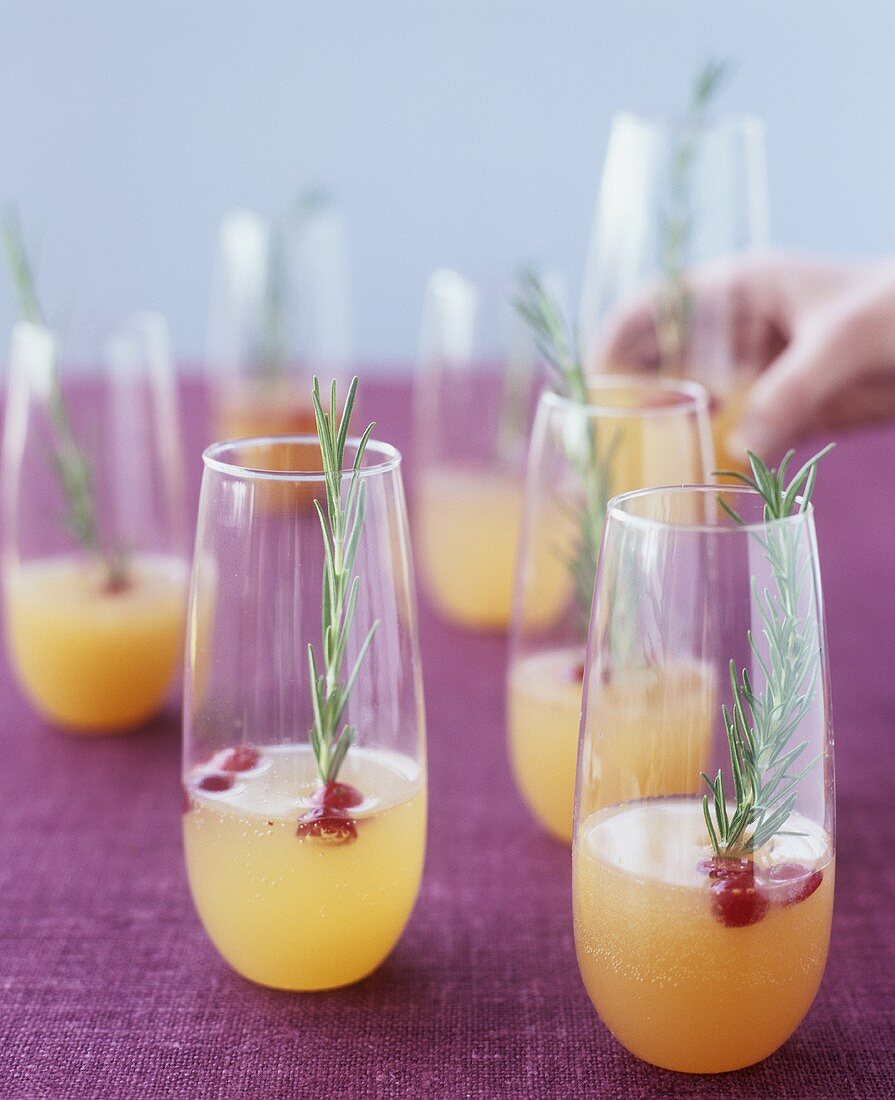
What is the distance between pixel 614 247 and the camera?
1.51 meters

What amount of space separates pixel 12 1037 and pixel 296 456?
380mm

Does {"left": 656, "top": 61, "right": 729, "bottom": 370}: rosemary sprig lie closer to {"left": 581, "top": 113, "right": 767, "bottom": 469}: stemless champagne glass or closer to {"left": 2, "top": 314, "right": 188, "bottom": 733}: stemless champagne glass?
{"left": 581, "top": 113, "right": 767, "bottom": 469}: stemless champagne glass

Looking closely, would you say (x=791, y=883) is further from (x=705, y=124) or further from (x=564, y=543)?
(x=705, y=124)

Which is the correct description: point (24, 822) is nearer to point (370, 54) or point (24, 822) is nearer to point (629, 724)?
point (629, 724)

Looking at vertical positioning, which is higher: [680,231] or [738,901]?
[680,231]

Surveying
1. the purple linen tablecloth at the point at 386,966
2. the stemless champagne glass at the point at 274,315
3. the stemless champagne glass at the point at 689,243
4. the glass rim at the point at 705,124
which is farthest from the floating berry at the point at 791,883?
the stemless champagne glass at the point at 274,315

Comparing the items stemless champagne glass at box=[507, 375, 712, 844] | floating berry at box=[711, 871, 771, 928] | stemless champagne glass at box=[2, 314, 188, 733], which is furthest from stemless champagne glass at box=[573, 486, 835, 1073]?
stemless champagne glass at box=[2, 314, 188, 733]

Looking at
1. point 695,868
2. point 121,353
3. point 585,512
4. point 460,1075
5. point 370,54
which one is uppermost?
point 370,54

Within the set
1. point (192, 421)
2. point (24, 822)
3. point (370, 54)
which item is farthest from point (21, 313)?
point (370, 54)

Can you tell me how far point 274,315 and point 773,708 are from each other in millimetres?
1196

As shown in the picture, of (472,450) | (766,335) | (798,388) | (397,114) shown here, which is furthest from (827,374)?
(397,114)

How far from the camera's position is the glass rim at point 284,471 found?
0.82 meters

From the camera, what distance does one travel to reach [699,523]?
2.58 feet

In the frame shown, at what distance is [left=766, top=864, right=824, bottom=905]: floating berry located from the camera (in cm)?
77
